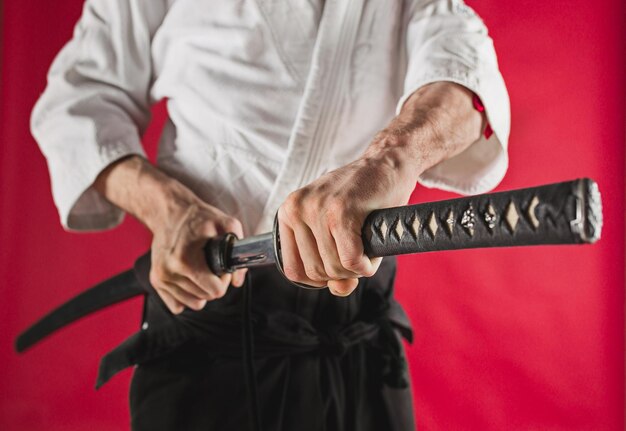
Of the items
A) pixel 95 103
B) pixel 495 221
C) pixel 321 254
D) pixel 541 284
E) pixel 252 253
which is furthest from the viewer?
pixel 541 284

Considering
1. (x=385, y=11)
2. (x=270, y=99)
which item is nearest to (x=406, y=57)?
(x=385, y=11)

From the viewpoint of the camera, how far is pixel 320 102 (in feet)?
2.47

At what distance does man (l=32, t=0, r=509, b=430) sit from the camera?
0.72m

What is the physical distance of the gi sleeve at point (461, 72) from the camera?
685mm

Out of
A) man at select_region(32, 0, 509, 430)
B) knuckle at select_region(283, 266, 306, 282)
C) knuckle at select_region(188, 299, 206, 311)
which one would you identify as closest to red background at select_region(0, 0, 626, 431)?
man at select_region(32, 0, 509, 430)

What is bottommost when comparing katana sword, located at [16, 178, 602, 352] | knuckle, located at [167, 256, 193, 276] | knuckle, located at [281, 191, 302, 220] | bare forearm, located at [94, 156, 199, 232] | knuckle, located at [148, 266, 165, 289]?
knuckle, located at [148, 266, 165, 289]

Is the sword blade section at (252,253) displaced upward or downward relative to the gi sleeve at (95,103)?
downward

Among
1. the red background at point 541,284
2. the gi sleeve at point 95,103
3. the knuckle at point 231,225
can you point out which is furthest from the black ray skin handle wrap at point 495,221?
the red background at point 541,284

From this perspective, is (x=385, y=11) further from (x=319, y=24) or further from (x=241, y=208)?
(x=241, y=208)

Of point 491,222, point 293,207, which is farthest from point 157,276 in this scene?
point 491,222

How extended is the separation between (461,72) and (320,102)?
0.16 m

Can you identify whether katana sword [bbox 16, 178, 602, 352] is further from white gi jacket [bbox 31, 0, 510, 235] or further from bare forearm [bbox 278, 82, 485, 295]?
white gi jacket [bbox 31, 0, 510, 235]

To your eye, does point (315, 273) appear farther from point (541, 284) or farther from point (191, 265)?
point (541, 284)

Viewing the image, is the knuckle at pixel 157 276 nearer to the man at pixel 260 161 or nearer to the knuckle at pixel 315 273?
the man at pixel 260 161
